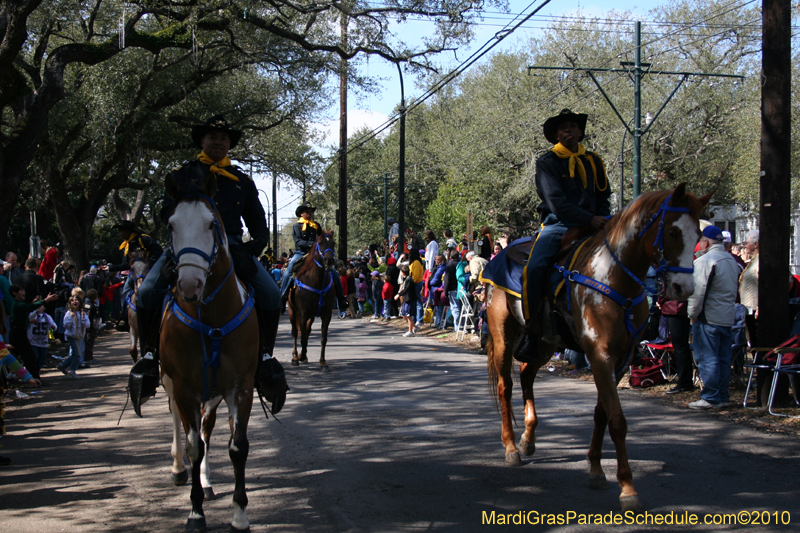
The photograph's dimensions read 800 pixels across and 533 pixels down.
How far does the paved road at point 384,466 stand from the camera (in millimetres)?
4867

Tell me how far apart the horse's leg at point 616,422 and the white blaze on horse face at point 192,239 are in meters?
3.00

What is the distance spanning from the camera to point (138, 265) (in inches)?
430

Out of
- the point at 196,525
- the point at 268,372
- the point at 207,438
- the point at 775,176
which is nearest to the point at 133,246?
the point at 207,438

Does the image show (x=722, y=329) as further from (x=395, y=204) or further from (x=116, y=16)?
(x=395, y=204)

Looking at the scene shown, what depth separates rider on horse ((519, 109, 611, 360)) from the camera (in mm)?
5906

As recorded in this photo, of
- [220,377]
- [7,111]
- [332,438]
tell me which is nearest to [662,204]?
[220,377]

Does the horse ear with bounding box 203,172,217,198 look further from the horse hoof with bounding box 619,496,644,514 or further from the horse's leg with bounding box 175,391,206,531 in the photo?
the horse hoof with bounding box 619,496,644,514

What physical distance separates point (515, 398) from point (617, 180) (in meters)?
30.7

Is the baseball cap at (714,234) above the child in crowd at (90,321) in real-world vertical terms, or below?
above

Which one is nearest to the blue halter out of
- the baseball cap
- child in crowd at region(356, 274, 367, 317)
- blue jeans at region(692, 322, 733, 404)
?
blue jeans at region(692, 322, 733, 404)

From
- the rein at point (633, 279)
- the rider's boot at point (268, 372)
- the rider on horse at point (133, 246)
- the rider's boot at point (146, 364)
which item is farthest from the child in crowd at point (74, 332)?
the rein at point (633, 279)

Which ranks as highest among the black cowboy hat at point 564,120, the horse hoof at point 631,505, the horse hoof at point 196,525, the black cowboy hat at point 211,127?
the black cowboy hat at point 564,120

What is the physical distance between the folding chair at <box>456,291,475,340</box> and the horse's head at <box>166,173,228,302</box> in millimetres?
12042

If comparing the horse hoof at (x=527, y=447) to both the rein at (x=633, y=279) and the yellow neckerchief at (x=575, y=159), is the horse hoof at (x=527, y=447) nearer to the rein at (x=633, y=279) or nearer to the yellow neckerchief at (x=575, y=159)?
the rein at (x=633, y=279)
